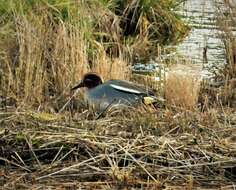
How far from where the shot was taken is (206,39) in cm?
1073

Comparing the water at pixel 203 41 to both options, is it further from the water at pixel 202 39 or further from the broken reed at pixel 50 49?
→ the broken reed at pixel 50 49

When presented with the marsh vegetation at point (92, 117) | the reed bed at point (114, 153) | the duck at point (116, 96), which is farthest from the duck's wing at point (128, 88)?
the reed bed at point (114, 153)

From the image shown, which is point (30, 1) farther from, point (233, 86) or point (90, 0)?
point (233, 86)

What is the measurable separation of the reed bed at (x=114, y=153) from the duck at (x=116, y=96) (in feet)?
2.63

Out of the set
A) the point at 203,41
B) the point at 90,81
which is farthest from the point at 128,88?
the point at 203,41

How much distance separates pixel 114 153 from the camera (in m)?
5.06

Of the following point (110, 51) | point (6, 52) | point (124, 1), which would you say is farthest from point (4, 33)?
point (124, 1)

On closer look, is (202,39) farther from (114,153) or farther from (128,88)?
(114,153)

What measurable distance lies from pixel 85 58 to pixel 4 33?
0.99m

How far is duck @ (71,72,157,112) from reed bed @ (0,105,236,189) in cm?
80

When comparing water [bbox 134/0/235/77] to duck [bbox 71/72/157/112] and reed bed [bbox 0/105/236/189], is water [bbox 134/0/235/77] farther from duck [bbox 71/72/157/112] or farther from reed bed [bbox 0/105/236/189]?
reed bed [bbox 0/105/236/189]

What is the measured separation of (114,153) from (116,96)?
170cm

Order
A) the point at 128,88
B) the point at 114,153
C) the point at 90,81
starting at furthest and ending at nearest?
the point at 90,81, the point at 128,88, the point at 114,153

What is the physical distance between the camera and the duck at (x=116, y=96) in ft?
21.9
